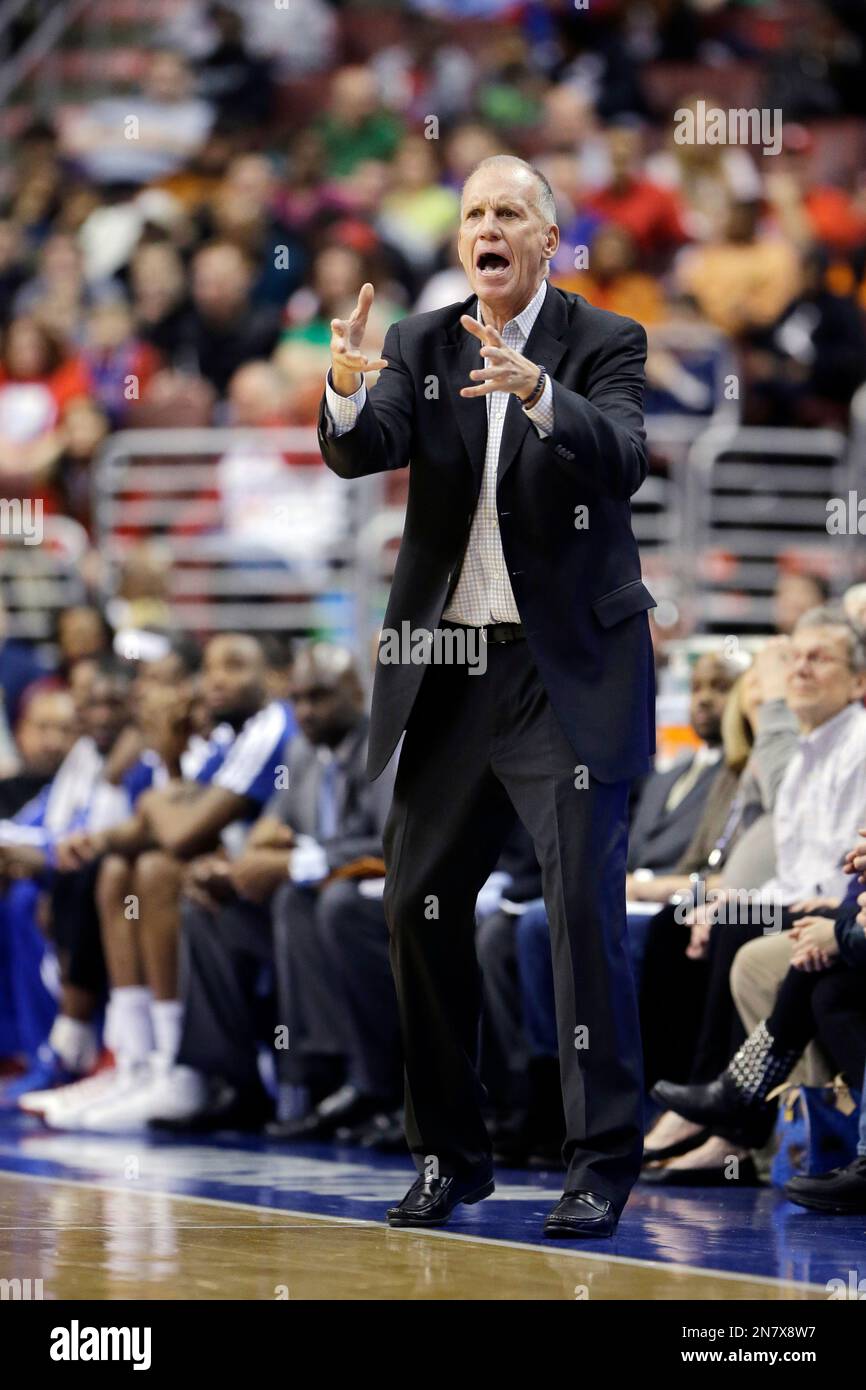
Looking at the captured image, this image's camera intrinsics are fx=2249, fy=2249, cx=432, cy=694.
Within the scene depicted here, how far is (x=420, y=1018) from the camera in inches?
180

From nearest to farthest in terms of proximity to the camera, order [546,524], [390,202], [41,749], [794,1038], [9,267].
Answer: [546,524] < [794,1038] < [41,749] < [390,202] < [9,267]

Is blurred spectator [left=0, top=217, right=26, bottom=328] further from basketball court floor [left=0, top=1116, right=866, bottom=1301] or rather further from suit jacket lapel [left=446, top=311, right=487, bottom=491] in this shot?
suit jacket lapel [left=446, top=311, right=487, bottom=491]

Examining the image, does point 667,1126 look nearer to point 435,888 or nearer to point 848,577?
point 435,888

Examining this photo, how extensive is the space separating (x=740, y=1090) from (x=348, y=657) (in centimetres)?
240

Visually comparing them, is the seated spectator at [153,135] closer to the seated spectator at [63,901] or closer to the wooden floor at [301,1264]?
the seated spectator at [63,901]

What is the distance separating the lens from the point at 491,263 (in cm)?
446

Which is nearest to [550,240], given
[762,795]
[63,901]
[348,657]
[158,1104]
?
[762,795]

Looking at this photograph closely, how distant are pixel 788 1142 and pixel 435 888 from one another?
1.69 m

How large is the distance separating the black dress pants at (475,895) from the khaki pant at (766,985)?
1408mm

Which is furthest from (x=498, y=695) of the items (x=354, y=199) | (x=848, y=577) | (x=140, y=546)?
(x=354, y=199)

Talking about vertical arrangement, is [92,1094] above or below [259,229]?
below

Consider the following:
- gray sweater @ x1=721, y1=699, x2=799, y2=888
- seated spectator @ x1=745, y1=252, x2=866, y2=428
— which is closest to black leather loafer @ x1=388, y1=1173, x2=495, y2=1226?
gray sweater @ x1=721, y1=699, x2=799, y2=888

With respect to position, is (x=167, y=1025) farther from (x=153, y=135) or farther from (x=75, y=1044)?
(x=153, y=135)
